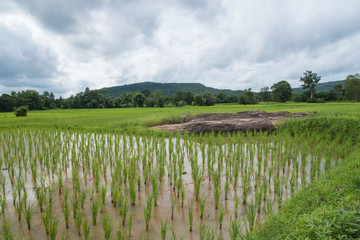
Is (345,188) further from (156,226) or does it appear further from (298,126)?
(298,126)

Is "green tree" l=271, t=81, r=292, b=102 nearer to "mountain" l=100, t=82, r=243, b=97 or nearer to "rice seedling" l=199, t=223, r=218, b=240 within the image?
"rice seedling" l=199, t=223, r=218, b=240

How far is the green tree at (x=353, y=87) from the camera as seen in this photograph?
36531 mm

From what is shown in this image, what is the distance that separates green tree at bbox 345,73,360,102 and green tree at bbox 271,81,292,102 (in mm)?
9825

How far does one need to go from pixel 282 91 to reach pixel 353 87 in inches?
462

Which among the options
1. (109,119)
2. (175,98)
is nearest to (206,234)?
(109,119)

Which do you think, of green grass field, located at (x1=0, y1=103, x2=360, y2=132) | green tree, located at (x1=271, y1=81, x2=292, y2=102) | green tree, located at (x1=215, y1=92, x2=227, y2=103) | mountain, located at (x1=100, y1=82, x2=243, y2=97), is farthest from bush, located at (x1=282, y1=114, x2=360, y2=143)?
mountain, located at (x1=100, y1=82, x2=243, y2=97)

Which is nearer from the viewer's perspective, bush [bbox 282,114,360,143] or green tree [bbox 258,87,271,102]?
bush [bbox 282,114,360,143]

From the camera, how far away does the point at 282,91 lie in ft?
136

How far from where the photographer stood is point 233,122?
870cm

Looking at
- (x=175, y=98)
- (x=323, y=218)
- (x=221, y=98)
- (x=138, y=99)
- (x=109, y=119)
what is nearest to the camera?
(x=323, y=218)

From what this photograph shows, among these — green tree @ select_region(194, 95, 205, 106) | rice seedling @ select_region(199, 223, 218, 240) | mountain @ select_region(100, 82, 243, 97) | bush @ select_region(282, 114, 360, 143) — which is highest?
mountain @ select_region(100, 82, 243, 97)

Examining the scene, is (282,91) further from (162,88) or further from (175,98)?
(162,88)

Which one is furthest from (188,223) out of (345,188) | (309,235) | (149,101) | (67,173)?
(149,101)

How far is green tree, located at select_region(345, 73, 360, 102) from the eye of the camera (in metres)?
36.5
